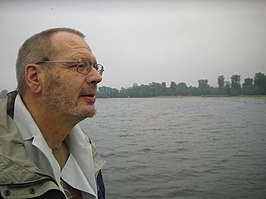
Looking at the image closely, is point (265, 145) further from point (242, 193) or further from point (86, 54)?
point (86, 54)

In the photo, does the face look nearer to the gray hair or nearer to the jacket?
the gray hair

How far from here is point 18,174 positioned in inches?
27.5

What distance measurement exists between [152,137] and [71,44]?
3.79 metres

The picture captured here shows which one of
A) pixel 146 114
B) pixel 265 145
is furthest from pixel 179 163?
pixel 265 145

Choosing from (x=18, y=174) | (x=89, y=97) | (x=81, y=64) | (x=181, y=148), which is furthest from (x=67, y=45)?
(x=181, y=148)

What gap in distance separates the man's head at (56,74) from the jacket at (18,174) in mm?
183

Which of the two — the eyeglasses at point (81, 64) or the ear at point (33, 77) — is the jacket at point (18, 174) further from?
the eyeglasses at point (81, 64)

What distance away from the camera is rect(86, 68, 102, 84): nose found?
959 mm

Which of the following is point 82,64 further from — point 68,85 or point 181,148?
point 181,148

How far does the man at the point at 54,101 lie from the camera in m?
Answer: 0.85

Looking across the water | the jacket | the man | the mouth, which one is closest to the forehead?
the man

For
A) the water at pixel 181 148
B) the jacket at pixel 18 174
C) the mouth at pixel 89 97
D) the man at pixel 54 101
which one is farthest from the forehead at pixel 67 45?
the water at pixel 181 148

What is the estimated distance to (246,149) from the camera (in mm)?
4141

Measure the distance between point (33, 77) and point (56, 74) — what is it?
8cm
